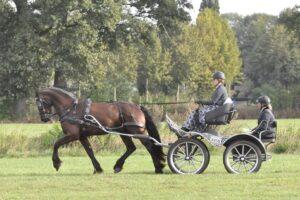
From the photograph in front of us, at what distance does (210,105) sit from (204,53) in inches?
2042

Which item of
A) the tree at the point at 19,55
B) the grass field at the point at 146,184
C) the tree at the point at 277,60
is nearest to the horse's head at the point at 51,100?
the grass field at the point at 146,184

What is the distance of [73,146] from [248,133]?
9.70 m

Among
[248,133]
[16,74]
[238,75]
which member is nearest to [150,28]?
[16,74]

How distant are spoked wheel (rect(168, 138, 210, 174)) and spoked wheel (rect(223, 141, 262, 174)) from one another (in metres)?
0.43

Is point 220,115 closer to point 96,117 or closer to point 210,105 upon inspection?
point 210,105


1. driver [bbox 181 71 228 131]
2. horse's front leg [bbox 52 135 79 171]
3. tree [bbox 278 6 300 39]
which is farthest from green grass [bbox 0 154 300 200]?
tree [bbox 278 6 300 39]

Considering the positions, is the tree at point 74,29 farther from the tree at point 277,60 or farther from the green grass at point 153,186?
the tree at point 277,60

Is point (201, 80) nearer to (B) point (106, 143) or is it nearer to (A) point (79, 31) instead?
(A) point (79, 31)

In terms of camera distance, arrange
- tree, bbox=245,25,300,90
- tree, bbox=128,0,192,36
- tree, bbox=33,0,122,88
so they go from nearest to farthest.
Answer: tree, bbox=33,0,122,88
tree, bbox=128,0,192,36
tree, bbox=245,25,300,90

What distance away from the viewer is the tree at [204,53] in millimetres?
63344

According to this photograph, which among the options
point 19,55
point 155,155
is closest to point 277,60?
point 19,55

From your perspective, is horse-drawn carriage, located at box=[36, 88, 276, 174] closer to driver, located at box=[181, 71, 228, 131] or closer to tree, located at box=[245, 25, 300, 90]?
driver, located at box=[181, 71, 228, 131]

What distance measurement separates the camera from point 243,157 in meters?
13.8

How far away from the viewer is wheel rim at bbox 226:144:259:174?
13.7 m
